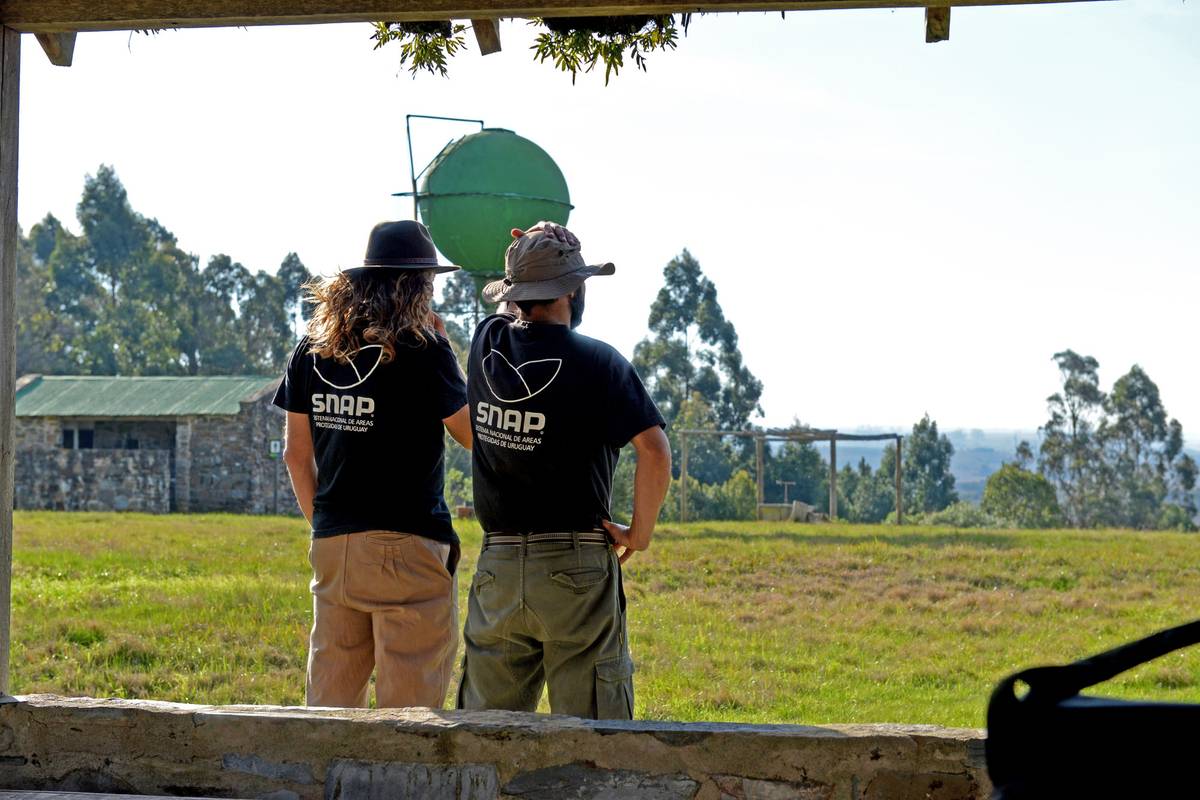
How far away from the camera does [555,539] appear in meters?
3.74

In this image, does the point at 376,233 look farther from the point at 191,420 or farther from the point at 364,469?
the point at 191,420

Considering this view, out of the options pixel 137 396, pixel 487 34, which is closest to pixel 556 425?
pixel 487 34

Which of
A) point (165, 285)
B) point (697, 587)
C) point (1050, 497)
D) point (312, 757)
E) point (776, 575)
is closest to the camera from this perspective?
point (312, 757)

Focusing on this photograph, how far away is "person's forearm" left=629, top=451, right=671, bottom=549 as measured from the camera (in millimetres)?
3730

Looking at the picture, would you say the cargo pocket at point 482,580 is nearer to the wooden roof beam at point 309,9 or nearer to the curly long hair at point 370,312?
the curly long hair at point 370,312

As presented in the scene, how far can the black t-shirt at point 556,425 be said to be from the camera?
12.2ft

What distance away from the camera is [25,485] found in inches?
1314

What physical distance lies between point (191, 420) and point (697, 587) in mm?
23292

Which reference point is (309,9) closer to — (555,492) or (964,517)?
(555,492)

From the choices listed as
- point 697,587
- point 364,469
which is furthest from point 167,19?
point 697,587

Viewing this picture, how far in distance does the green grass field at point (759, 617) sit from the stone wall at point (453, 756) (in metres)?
3.42

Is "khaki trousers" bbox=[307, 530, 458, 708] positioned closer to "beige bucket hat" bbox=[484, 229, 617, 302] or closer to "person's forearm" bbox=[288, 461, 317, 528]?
"person's forearm" bbox=[288, 461, 317, 528]

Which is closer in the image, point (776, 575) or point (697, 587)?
point (697, 587)

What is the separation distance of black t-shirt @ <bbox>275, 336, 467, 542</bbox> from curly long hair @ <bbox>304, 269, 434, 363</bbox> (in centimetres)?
3
